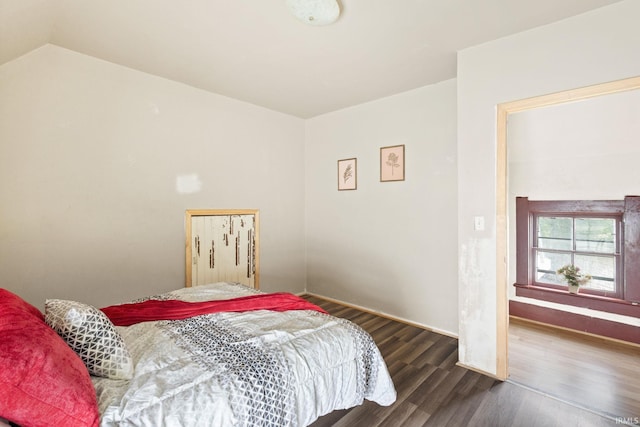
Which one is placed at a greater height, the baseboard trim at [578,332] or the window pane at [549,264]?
the window pane at [549,264]

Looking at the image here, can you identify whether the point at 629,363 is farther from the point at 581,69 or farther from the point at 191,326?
the point at 191,326

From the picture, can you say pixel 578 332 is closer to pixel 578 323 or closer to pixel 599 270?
pixel 578 323

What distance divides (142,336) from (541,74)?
3.12m

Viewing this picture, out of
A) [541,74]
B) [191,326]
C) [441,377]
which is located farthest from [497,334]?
[191,326]

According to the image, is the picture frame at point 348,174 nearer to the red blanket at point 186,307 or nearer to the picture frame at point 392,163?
the picture frame at point 392,163

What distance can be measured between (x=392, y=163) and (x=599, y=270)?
7.59 feet

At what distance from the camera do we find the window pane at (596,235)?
9.37ft

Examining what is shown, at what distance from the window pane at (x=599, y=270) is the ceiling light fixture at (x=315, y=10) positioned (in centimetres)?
331

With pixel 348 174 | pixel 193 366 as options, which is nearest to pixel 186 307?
pixel 193 366

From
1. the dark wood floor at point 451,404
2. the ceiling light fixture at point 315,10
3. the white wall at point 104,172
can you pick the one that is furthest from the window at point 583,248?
the white wall at point 104,172

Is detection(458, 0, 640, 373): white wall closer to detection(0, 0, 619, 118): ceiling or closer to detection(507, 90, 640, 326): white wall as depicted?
detection(0, 0, 619, 118): ceiling

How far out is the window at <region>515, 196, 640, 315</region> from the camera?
2.74 meters

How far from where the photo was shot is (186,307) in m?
2.11

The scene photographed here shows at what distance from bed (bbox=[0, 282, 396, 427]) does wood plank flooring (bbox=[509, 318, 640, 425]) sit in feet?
4.33
